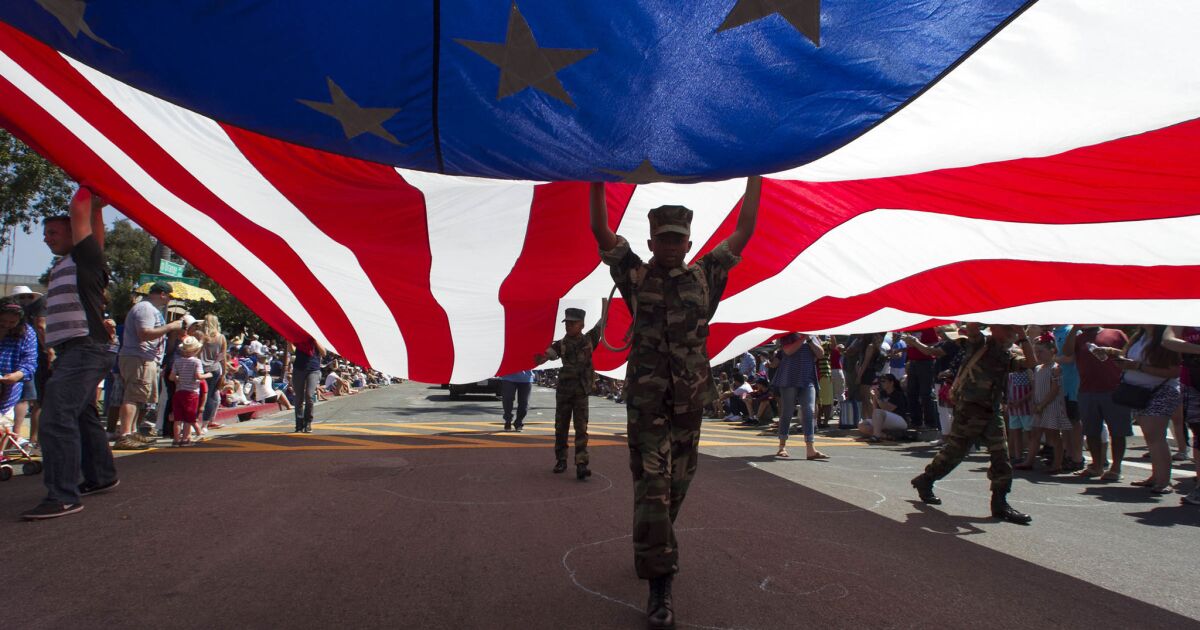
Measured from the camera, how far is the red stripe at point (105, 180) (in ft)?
10.8

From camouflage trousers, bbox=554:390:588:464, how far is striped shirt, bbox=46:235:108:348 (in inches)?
130

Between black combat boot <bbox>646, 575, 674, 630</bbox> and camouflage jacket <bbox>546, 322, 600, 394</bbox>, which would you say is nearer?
black combat boot <bbox>646, 575, 674, 630</bbox>

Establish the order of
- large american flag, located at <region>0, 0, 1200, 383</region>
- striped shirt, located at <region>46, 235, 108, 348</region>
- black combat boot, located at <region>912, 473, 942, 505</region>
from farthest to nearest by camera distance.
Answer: black combat boot, located at <region>912, 473, 942, 505</region> → striped shirt, located at <region>46, 235, 108, 348</region> → large american flag, located at <region>0, 0, 1200, 383</region>

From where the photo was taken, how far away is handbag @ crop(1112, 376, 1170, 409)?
17.9ft

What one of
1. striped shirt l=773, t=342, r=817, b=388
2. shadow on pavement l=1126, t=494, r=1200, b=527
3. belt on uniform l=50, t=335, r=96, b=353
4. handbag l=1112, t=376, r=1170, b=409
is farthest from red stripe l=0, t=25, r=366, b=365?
handbag l=1112, t=376, r=1170, b=409

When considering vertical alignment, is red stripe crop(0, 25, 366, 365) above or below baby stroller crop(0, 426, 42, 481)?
above

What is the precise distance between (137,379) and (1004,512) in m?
7.88

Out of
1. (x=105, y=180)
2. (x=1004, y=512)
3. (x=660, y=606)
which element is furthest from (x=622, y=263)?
(x=1004, y=512)

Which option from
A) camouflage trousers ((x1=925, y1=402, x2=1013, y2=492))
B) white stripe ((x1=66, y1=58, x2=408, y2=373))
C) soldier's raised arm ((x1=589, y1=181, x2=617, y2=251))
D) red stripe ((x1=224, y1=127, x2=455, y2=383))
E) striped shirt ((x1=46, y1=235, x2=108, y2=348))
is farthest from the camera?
camouflage trousers ((x1=925, y1=402, x2=1013, y2=492))

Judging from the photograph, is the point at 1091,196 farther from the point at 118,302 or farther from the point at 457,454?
the point at 118,302

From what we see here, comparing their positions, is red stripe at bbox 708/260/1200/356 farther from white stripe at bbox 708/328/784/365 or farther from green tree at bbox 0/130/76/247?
green tree at bbox 0/130/76/247

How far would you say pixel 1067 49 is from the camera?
2.62 meters

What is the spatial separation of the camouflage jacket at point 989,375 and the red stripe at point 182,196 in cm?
474

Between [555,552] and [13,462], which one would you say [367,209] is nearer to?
[555,552]
